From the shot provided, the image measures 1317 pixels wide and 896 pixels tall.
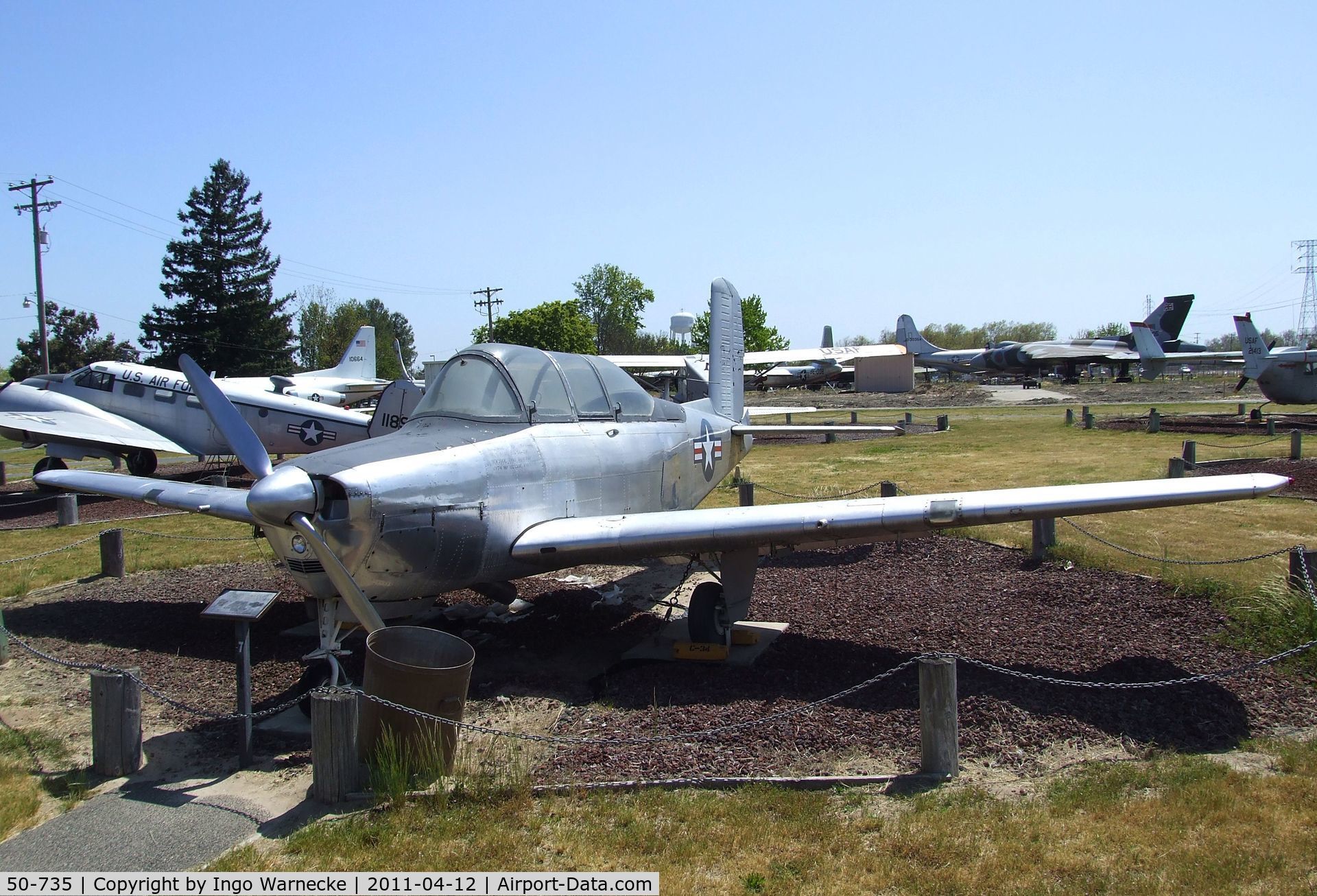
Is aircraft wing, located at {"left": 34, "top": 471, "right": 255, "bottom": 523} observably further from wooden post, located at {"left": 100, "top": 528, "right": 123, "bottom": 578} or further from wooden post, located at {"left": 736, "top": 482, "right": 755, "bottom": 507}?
wooden post, located at {"left": 736, "top": 482, "right": 755, "bottom": 507}

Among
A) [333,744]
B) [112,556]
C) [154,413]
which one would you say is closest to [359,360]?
[154,413]

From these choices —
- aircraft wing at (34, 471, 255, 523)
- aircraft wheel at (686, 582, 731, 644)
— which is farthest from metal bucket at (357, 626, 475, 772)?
aircraft wheel at (686, 582, 731, 644)

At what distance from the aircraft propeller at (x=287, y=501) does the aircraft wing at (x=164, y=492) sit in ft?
2.32

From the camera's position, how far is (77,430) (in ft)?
62.1

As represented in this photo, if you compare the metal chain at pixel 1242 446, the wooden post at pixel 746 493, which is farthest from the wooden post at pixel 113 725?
the metal chain at pixel 1242 446

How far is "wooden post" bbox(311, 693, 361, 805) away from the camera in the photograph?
4871 millimetres

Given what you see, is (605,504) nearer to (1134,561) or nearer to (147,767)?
(147,767)

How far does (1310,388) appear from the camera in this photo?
30078 mm

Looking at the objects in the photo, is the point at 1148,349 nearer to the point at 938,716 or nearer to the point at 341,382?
the point at 341,382

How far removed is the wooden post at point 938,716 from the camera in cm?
495

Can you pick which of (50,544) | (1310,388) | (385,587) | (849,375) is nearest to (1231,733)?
(385,587)

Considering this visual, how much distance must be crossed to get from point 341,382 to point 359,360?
2.85 meters

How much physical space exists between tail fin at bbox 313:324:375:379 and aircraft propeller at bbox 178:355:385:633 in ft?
83.3

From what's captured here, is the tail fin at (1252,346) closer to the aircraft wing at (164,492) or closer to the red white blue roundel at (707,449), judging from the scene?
the red white blue roundel at (707,449)
